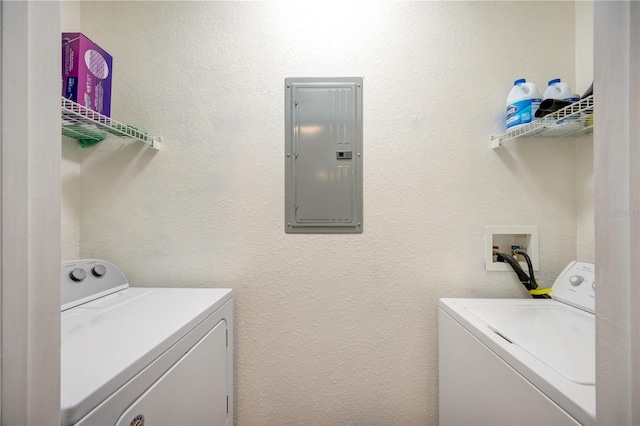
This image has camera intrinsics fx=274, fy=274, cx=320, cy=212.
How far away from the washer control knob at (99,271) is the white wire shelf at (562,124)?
1984 millimetres

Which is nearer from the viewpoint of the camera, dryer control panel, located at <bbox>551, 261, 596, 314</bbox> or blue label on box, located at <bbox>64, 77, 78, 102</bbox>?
blue label on box, located at <bbox>64, 77, 78, 102</bbox>

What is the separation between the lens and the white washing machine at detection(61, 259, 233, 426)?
1.90 feet

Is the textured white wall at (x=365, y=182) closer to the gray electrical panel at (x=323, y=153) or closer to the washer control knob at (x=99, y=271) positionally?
the gray electrical panel at (x=323, y=153)

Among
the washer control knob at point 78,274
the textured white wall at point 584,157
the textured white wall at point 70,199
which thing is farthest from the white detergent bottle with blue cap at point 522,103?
the textured white wall at point 70,199

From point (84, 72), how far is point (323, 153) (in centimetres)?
104

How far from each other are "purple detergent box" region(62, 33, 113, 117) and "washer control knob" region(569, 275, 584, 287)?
88.0 inches

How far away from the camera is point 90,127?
122cm

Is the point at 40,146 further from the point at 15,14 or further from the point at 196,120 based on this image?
the point at 196,120

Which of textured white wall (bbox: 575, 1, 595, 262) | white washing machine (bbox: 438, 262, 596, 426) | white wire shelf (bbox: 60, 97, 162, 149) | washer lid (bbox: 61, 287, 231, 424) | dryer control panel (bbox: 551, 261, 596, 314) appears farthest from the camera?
textured white wall (bbox: 575, 1, 595, 262)

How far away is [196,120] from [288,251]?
0.84m

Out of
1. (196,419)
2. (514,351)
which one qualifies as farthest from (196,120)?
(514,351)

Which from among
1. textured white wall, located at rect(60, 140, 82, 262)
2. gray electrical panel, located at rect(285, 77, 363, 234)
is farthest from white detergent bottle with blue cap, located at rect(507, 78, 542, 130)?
textured white wall, located at rect(60, 140, 82, 262)

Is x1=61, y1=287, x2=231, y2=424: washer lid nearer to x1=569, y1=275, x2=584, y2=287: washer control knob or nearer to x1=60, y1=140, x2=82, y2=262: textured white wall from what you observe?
x1=60, y1=140, x2=82, y2=262: textured white wall

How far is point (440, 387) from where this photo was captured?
132 centimetres
